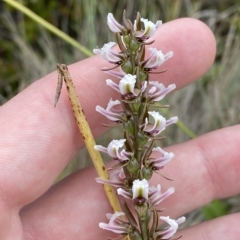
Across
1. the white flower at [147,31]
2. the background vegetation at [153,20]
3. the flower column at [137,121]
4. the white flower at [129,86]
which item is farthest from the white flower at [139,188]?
the background vegetation at [153,20]

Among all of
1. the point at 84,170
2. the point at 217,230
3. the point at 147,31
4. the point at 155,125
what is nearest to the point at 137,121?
the point at 155,125

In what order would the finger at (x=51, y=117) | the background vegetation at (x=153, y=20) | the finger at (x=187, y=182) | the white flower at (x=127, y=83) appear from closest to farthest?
the white flower at (x=127, y=83), the finger at (x=51, y=117), the finger at (x=187, y=182), the background vegetation at (x=153, y=20)

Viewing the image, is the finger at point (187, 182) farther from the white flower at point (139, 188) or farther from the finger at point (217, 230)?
the white flower at point (139, 188)

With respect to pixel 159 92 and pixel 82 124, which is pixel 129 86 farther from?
pixel 82 124

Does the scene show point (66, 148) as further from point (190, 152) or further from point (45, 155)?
point (190, 152)

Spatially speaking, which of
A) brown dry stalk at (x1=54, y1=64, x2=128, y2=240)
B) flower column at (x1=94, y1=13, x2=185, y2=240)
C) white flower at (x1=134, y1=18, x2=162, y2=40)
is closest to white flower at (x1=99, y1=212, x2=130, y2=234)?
flower column at (x1=94, y1=13, x2=185, y2=240)

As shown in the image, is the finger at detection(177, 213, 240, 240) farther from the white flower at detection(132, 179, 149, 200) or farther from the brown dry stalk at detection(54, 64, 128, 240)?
the white flower at detection(132, 179, 149, 200)
